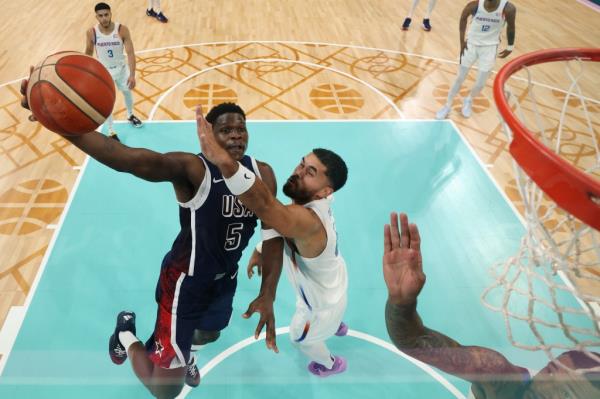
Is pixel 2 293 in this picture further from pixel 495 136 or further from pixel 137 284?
pixel 495 136

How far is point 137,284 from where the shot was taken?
3.39 m

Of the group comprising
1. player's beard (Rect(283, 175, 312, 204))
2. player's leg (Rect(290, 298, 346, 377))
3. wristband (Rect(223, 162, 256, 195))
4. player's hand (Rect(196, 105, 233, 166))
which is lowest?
player's leg (Rect(290, 298, 346, 377))

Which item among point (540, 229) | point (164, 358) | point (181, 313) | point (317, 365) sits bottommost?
point (317, 365)

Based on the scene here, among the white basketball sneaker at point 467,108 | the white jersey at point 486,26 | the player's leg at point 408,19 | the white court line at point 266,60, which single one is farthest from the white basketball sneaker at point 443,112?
the player's leg at point 408,19

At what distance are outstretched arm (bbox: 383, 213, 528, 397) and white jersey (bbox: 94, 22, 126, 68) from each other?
396 cm

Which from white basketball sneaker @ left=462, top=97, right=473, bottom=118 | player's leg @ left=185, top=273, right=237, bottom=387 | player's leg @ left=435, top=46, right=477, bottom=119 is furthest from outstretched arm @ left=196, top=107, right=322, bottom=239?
white basketball sneaker @ left=462, top=97, right=473, bottom=118

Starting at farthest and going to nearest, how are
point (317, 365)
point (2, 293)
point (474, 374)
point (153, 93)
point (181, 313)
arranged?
point (153, 93), point (2, 293), point (317, 365), point (181, 313), point (474, 374)

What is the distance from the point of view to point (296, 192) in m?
2.26

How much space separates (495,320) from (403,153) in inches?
91.3

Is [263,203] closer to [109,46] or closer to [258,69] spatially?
[109,46]

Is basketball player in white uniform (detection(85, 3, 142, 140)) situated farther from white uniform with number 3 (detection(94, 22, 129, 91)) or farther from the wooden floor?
the wooden floor

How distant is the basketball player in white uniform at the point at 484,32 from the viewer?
16.4 feet

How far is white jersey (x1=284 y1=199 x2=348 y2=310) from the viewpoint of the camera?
2.23 metres

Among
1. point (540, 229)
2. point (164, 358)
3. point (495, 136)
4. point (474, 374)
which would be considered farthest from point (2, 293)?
point (495, 136)
